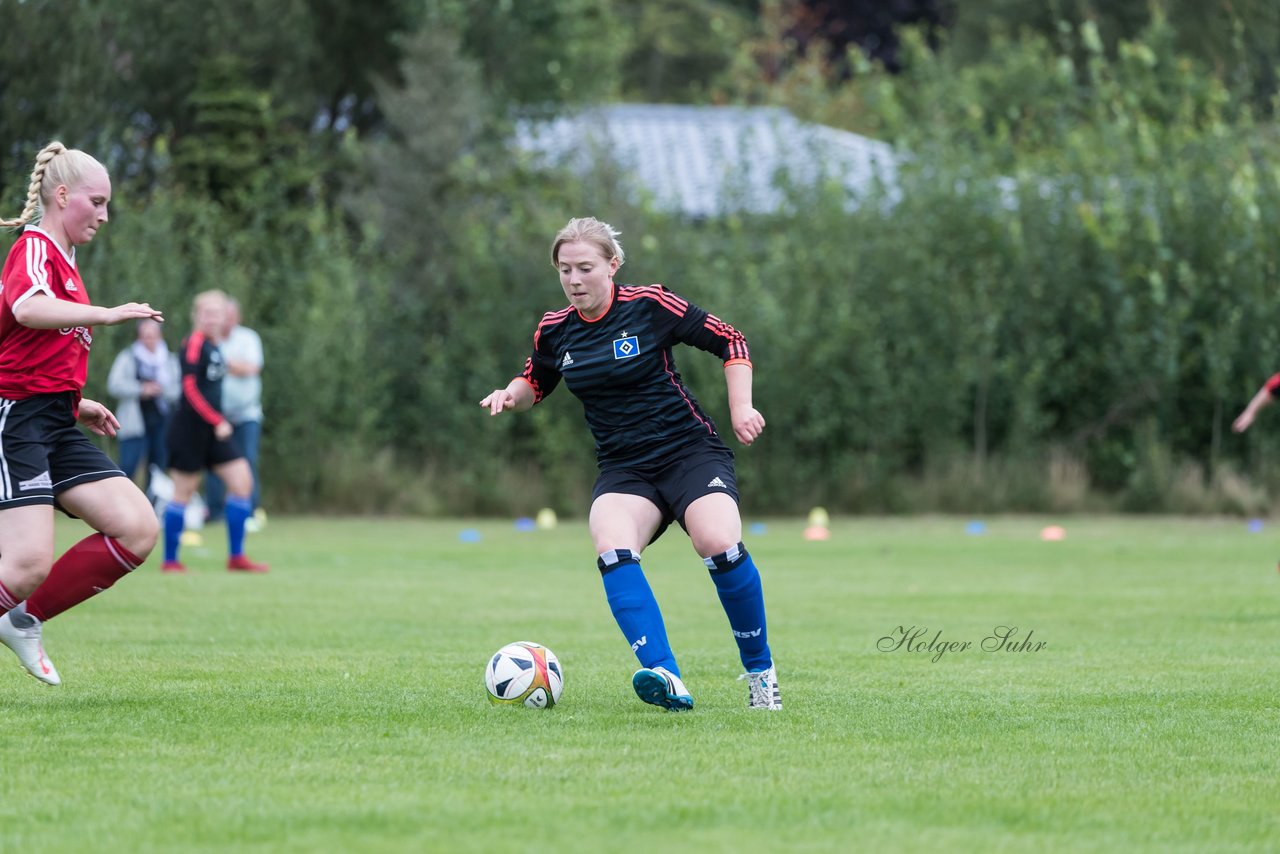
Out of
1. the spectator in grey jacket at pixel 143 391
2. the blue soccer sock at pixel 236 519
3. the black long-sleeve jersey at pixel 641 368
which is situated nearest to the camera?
the black long-sleeve jersey at pixel 641 368

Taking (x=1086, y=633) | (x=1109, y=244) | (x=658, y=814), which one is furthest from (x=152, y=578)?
(x=1109, y=244)

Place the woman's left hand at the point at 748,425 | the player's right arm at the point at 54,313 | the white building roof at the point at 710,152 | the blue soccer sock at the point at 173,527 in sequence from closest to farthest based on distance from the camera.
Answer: the player's right arm at the point at 54,313
the woman's left hand at the point at 748,425
the blue soccer sock at the point at 173,527
the white building roof at the point at 710,152

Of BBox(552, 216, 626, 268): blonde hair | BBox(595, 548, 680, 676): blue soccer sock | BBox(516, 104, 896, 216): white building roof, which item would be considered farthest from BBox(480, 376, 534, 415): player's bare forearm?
BBox(516, 104, 896, 216): white building roof

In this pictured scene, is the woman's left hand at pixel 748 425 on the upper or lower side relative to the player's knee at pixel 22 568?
upper

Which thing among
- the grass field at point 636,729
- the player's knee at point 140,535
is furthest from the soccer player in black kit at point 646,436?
the player's knee at point 140,535

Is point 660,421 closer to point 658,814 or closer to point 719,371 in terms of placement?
point 658,814

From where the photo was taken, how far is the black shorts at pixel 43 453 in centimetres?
629

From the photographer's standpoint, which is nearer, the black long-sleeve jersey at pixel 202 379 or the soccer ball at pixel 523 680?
the soccer ball at pixel 523 680

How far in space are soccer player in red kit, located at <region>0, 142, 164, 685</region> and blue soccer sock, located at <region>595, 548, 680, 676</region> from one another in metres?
1.75

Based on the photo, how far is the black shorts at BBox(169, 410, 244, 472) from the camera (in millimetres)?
12922

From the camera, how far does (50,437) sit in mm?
6402

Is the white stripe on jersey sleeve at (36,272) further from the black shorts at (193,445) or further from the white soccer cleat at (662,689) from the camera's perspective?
the black shorts at (193,445)

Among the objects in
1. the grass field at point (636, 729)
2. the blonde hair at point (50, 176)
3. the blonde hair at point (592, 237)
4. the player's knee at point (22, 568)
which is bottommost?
the grass field at point (636, 729)

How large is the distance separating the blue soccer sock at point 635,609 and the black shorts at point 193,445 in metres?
7.13
